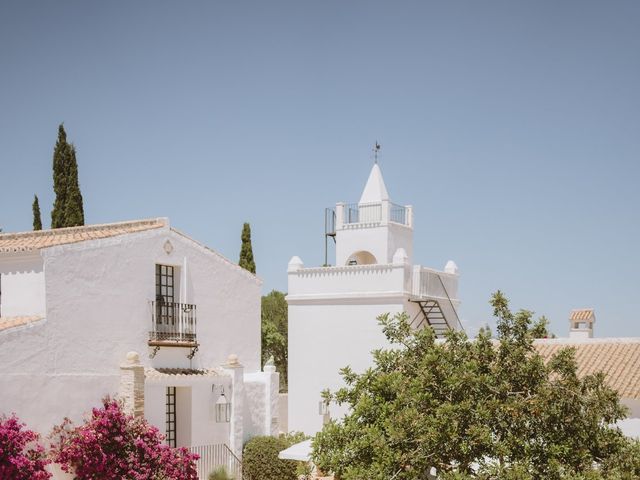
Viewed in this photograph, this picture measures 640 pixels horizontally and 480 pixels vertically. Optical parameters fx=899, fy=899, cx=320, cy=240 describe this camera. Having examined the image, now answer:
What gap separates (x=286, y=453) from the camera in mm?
23375

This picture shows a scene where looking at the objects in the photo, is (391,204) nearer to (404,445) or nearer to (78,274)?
(78,274)

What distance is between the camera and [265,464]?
1082 inches

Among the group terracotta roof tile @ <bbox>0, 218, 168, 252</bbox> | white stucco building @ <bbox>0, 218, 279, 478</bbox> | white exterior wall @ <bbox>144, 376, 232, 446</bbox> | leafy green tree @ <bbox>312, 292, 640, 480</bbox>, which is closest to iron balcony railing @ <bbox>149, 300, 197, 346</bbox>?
white stucco building @ <bbox>0, 218, 279, 478</bbox>

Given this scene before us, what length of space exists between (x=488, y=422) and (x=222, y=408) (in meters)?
14.0

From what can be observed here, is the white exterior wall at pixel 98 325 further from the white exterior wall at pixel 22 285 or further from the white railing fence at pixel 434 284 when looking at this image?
the white railing fence at pixel 434 284

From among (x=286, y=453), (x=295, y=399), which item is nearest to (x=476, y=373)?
(x=286, y=453)

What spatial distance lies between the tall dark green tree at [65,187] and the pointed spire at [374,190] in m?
13.6

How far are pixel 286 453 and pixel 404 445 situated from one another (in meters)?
8.45

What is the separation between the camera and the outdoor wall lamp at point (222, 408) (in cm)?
2767

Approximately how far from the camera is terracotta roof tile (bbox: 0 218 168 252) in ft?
80.0

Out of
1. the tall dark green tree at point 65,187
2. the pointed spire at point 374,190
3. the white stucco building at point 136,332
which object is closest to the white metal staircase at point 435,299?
the pointed spire at point 374,190

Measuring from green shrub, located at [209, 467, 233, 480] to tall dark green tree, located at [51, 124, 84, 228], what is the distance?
18409 mm

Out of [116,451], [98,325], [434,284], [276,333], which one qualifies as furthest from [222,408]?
[276,333]

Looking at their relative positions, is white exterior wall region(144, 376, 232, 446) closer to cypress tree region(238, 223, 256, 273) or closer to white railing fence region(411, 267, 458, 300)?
white railing fence region(411, 267, 458, 300)
